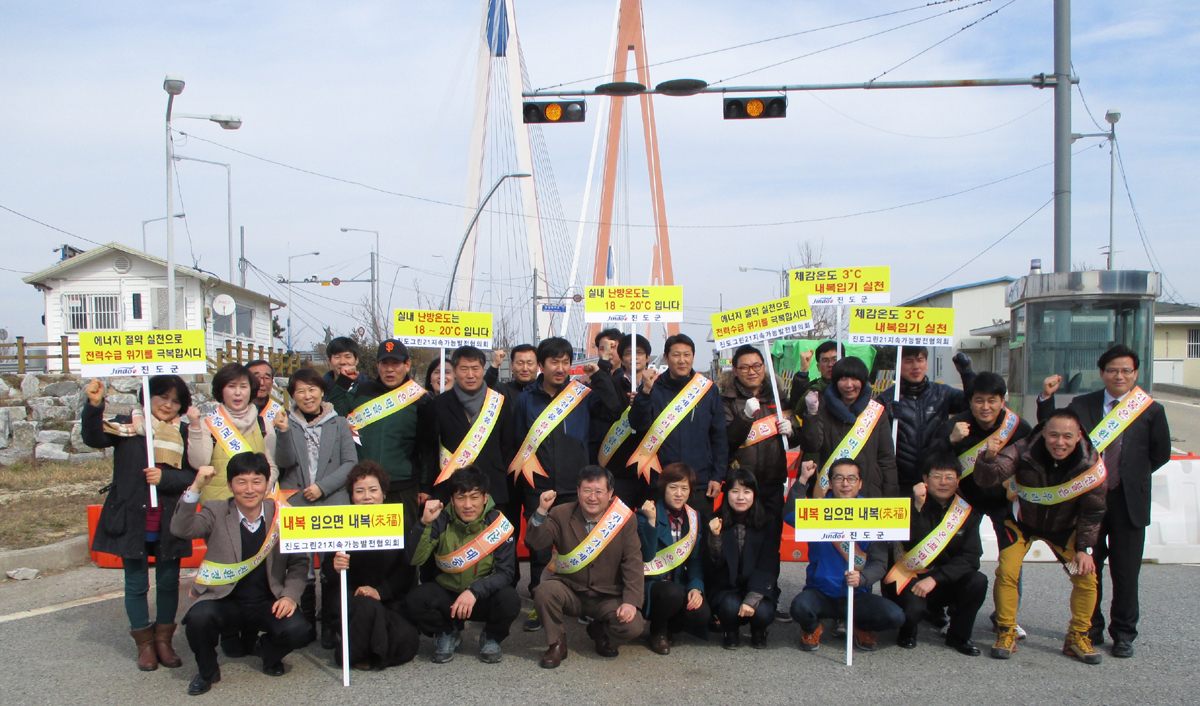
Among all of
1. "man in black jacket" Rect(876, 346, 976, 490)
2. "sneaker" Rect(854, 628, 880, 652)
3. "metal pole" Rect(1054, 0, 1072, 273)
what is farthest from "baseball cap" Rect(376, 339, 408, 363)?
"metal pole" Rect(1054, 0, 1072, 273)

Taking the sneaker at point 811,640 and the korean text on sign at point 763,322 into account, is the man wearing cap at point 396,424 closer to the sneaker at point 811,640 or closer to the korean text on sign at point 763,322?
the korean text on sign at point 763,322

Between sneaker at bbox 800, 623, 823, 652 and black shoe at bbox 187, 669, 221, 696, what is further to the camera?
sneaker at bbox 800, 623, 823, 652

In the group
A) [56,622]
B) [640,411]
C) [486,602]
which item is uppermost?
[640,411]

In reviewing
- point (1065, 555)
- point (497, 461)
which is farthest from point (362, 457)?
point (1065, 555)

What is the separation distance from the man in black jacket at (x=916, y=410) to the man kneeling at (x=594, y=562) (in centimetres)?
190

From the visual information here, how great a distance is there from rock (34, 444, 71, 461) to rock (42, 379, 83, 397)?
13.3 ft

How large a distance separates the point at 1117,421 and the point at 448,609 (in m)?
3.94

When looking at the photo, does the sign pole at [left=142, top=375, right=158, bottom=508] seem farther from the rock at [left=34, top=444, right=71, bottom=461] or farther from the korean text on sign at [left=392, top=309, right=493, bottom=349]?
the rock at [left=34, top=444, right=71, bottom=461]

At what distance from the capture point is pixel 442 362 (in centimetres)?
604

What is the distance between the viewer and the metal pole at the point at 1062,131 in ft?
30.5

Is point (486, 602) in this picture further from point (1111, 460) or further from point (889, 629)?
point (1111, 460)

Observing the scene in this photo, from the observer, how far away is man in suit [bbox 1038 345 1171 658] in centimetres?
466

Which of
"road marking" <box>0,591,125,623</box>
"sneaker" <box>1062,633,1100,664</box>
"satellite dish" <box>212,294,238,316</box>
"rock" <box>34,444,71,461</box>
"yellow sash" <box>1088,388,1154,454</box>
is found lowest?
"rock" <box>34,444,71,461</box>

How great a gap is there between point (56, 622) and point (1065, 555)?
20.5 feet
